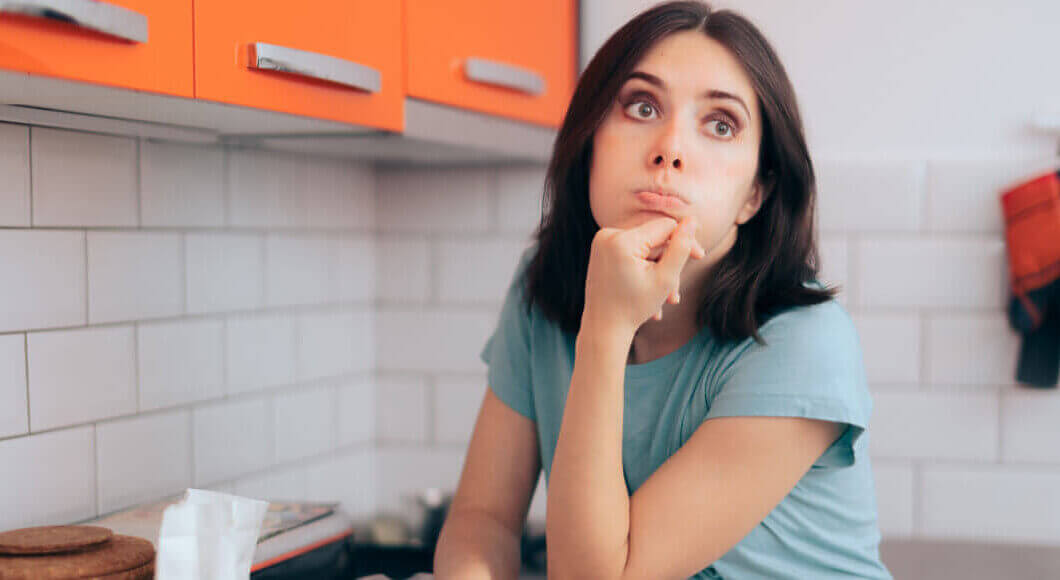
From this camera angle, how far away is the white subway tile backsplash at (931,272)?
159 centimetres

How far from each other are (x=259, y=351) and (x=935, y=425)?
1.09 m

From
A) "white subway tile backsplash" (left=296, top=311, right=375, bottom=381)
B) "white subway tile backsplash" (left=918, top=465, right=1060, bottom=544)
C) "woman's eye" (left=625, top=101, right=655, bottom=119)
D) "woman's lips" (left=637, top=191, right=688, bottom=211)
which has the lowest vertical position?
"white subway tile backsplash" (left=918, top=465, right=1060, bottom=544)

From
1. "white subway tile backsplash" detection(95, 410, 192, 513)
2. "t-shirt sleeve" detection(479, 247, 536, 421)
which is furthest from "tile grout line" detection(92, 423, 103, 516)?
"t-shirt sleeve" detection(479, 247, 536, 421)

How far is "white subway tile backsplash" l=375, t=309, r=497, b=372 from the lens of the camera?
5.93 ft

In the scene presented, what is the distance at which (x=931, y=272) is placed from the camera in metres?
1.61

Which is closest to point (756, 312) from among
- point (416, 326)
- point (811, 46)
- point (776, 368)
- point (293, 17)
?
point (776, 368)

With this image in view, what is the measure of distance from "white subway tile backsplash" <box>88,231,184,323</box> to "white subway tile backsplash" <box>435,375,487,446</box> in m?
0.60

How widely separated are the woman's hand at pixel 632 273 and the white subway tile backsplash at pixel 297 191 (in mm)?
702

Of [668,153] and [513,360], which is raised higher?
[668,153]

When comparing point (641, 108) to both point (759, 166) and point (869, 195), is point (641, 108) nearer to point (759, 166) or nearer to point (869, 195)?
point (759, 166)

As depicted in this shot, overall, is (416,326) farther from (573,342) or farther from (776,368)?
(776,368)

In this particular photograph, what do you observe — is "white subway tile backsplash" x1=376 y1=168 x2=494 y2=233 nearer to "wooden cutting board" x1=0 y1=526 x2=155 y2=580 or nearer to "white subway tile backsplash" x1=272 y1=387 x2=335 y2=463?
"white subway tile backsplash" x1=272 y1=387 x2=335 y2=463

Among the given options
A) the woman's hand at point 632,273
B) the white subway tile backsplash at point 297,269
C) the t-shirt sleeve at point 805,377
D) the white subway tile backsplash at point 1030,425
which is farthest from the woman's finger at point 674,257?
the white subway tile backsplash at point 1030,425

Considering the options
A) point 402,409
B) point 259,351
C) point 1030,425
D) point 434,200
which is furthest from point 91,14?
point 1030,425
